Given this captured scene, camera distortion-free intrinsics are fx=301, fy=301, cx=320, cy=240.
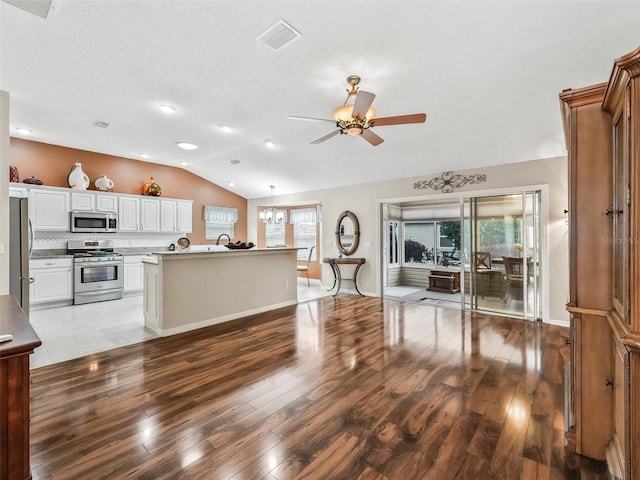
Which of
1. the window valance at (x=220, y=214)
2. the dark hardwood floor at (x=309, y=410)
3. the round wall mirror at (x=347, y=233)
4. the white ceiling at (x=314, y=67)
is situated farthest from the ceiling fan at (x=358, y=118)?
the window valance at (x=220, y=214)

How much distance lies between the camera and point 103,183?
6289 millimetres

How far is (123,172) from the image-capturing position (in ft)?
22.2

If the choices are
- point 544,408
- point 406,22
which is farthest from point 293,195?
point 544,408

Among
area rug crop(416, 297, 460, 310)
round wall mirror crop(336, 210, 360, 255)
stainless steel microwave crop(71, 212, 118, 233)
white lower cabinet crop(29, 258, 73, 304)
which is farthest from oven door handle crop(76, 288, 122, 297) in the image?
area rug crop(416, 297, 460, 310)

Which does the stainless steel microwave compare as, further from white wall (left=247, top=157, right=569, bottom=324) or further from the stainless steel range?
white wall (left=247, top=157, right=569, bottom=324)

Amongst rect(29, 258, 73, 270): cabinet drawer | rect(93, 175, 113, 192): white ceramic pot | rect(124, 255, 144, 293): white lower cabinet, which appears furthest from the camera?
rect(124, 255, 144, 293): white lower cabinet

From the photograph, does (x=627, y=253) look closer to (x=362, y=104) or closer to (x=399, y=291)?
(x=362, y=104)

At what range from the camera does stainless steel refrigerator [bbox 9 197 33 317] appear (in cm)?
341

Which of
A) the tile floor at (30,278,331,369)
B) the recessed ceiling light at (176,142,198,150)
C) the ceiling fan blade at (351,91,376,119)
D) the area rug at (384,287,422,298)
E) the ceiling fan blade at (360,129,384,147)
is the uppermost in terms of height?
the recessed ceiling light at (176,142,198,150)

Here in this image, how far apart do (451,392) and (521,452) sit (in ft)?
2.39

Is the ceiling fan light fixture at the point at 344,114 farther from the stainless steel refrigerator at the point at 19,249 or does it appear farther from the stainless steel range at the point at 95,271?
the stainless steel range at the point at 95,271

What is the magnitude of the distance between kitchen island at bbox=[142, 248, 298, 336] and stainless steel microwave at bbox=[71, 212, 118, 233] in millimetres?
2471

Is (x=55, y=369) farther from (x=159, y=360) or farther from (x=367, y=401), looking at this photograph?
(x=367, y=401)

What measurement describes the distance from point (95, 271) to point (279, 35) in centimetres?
572
